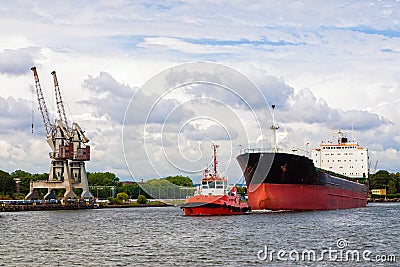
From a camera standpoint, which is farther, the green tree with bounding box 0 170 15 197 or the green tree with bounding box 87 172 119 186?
the green tree with bounding box 87 172 119 186

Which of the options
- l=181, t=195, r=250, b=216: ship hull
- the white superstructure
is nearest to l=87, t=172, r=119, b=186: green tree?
the white superstructure

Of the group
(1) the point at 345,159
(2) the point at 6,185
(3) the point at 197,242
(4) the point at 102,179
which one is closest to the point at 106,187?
(4) the point at 102,179

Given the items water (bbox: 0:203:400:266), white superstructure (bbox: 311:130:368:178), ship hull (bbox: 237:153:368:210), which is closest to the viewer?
water (bbox: 0:203:400:266)

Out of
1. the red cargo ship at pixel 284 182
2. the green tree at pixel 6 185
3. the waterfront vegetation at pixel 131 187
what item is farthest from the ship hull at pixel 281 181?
the green tree at pixel 6 185

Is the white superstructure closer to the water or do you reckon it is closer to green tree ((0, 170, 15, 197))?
the water

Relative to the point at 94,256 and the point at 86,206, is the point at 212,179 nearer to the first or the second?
the point at 94,256

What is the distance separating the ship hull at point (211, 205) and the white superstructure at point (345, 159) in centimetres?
4397

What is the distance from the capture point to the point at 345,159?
97.6 m

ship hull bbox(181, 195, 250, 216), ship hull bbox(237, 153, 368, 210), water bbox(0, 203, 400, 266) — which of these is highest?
ship hull bbox(237, 153, 368, 210)

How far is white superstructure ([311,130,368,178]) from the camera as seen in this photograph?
97000mm

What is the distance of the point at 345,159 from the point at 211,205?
159 ft

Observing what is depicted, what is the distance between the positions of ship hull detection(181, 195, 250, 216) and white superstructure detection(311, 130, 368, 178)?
43974 millimetres

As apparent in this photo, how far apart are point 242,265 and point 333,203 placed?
48.8 meters

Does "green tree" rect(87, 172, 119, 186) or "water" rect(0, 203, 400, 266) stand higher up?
"green tree" rect(87, 172, 119, 186)
